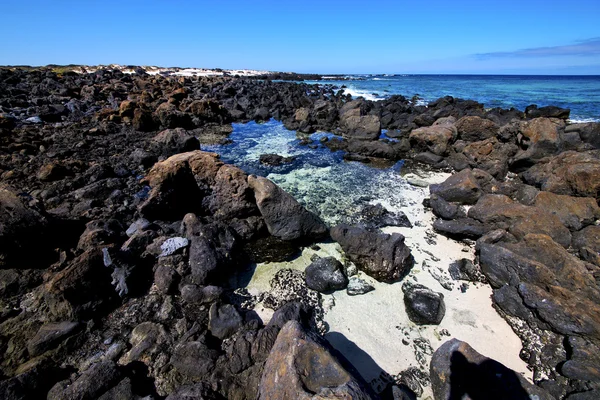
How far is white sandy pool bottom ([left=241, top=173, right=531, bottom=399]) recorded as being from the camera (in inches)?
169

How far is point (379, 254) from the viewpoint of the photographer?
19.9ft

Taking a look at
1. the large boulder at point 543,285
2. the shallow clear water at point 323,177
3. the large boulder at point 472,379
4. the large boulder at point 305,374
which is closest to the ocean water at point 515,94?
the shallow clear water at point 323,177

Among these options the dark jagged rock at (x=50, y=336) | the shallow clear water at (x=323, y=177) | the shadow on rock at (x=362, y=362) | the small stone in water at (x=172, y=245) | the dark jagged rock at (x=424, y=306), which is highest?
the small stone in water at (x=172, y=245)

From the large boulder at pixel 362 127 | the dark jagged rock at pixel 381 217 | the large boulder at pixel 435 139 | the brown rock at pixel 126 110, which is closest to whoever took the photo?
the dark jagged rock at pixel 381 217

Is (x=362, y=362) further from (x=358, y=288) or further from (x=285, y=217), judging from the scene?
(x=285, y=217)

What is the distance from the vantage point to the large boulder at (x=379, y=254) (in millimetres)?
5922

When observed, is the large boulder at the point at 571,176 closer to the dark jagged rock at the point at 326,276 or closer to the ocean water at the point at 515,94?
the dark jagged rock at the point at 326,276

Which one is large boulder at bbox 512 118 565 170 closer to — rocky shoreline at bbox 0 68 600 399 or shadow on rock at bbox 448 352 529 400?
rocky shoreline at bbox 0 68 600 399

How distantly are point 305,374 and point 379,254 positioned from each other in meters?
3.69

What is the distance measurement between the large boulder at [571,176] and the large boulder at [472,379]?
734 centimetres

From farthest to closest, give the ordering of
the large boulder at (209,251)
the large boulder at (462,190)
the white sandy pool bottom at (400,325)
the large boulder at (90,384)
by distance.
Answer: the large boulder at (462,190) → the large boulder at (209,251) → the white sandy pool bottom at (400,325) → the large boulder at (90,384)

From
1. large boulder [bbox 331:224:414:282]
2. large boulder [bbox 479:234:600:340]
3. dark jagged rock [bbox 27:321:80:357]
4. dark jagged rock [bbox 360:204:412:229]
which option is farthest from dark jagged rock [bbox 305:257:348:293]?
dark jagged rock [bbox 27:321:80:357]

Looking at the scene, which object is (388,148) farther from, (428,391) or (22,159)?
(22,159)

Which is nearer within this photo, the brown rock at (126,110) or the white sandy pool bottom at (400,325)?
the white sandy pool bottom at (400,325)
